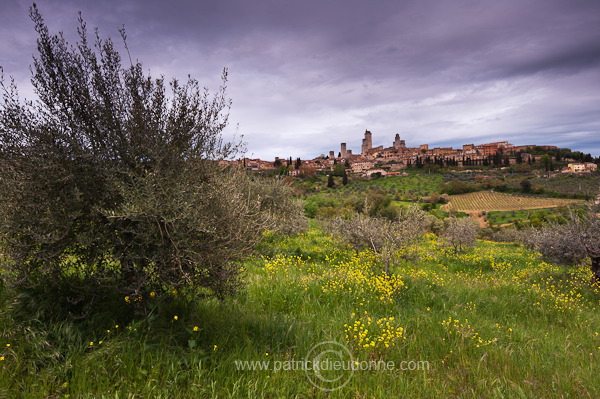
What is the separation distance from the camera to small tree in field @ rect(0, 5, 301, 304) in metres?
3.37

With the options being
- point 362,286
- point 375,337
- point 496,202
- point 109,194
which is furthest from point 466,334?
point 496,202

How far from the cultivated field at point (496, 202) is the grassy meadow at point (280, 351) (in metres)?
75.7

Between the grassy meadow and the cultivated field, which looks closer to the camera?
the grassy meadow

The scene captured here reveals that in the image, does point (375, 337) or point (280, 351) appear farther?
point (375, 337)

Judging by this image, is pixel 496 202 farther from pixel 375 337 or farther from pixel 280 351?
pixel 280 351

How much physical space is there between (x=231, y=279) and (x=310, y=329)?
5.55ft

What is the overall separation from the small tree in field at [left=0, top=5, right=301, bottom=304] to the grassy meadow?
603 millimetres

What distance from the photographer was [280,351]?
3.94 meters

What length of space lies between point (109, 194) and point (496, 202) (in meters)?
106

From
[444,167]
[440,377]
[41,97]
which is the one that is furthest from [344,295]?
[444,167]

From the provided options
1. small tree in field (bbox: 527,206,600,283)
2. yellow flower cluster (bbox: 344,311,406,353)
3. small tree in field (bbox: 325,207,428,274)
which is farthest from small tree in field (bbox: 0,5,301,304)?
small tree in field (bbox: 527,206,600,283)

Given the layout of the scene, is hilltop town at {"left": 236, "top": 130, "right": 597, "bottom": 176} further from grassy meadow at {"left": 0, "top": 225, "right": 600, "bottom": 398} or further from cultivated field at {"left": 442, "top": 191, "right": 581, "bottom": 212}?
grassy meadow at {"left": 0, "top": 225, "right": 600, "bottom": 398}

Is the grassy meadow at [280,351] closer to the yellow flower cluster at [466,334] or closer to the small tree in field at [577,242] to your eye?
the yellow flower cluster at [466,334]

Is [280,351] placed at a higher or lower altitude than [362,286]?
higher
